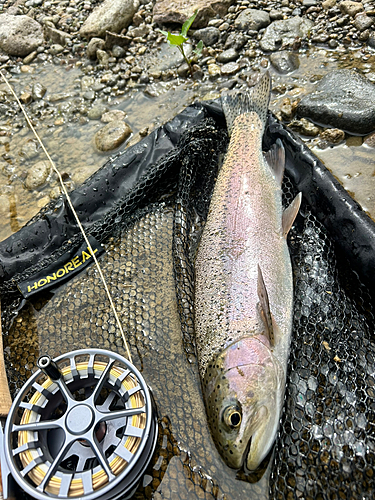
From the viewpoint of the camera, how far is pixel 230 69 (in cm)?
516

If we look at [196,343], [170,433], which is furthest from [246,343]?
[170,433]

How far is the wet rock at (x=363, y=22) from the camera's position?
4.89m

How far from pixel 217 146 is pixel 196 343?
2038 mm

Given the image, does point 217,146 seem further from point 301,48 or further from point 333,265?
point 301,48

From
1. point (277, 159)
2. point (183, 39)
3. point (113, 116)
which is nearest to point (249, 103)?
point (277, 159)

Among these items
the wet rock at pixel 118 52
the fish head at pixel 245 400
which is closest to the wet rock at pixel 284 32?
the wet rock at pixel 118 52

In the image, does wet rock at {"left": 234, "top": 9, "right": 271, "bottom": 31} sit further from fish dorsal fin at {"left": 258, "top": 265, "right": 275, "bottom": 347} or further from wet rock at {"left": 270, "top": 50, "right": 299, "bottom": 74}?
fish dorsal fin at {"left": 258, "top": 265, "right": 275, "bottom": 347}

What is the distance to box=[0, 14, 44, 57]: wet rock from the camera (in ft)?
21.6

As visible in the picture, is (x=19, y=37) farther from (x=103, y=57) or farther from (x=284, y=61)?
(x=284, y=61)

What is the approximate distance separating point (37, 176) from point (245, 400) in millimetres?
3877

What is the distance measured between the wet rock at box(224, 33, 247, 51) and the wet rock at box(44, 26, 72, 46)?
3.14 metres

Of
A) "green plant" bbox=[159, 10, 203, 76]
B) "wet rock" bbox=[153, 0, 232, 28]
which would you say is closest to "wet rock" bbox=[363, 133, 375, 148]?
"green plant" bbox=[159, 10, 203, 76]

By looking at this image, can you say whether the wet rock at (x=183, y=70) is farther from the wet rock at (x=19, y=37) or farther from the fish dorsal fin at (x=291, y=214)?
the fish dorsal fin at (x=291, y=214)

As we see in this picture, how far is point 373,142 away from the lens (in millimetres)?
3854
